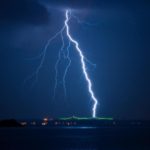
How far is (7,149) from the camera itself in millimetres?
59656

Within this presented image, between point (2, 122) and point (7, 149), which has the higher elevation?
point (2, 122)

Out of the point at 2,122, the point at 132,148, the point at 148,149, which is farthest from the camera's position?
the point at 2,122

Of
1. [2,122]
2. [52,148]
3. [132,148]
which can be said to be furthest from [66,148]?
[2,122]

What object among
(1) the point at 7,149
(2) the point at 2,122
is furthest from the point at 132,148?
(2) the point at 2,122

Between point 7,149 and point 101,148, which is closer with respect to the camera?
point 7,149

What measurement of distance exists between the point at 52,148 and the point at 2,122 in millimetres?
122297

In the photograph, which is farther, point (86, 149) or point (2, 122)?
point (2, 122)

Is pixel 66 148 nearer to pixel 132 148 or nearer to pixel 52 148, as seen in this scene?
pixel 52 148

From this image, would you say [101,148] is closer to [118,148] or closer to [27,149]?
[118,148]

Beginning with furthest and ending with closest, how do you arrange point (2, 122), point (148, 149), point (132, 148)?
point (2, 122) → point (132, 148) → point (148, 149)

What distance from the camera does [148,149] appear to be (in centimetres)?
5900

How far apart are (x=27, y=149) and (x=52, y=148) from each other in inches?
124

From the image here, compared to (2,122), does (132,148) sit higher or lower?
lower

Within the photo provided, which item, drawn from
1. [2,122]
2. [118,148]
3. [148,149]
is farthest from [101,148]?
[2,122]
